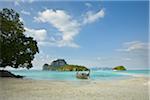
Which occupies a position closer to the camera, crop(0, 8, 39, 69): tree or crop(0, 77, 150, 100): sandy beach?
crop(0, 77, 150, 100): sandy beach

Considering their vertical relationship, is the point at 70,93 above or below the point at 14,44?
below

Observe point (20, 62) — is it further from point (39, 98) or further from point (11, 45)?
point (39, 98)

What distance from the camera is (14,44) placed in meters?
13.9

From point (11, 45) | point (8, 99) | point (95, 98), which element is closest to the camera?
point (8, 99)

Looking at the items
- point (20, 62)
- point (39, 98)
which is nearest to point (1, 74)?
point (20, 62)

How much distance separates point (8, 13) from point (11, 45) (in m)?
1.71

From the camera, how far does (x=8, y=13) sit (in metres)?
13.9

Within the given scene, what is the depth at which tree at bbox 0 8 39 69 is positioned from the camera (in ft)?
43.9

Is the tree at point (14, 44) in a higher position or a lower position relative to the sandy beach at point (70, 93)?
higher

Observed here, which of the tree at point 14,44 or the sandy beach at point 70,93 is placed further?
the tree at point 14,44

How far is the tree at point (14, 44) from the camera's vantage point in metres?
13.4

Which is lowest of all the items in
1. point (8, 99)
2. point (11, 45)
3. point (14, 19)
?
point (8, 99)

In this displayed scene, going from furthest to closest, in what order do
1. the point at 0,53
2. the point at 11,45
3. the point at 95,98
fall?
the point at 11,45
the point at 0,53
the point at 95,98

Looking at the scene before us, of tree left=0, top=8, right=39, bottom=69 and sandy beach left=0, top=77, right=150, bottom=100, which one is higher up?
tree left=0, top=8, right=39, bottom=69
